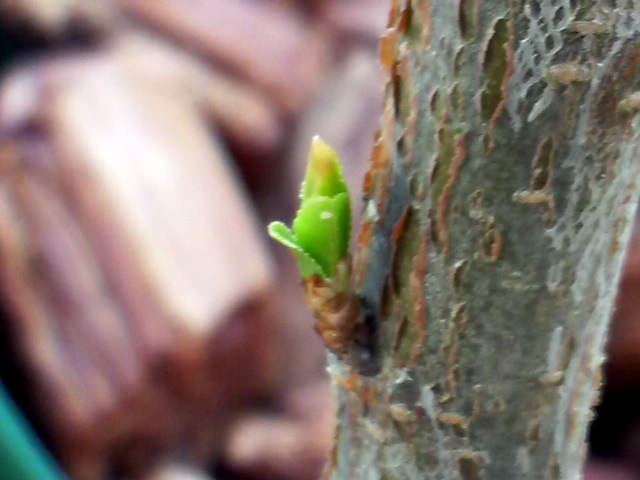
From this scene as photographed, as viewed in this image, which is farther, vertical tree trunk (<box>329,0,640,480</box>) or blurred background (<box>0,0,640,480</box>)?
blurred background (<box>0,0,640,480</box>)

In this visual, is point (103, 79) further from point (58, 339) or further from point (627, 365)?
point (627, 365)

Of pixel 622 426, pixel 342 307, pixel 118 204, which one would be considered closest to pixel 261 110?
pixel 118 204

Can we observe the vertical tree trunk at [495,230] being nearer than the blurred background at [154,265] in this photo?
Yes

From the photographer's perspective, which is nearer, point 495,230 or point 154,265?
point 495,230
